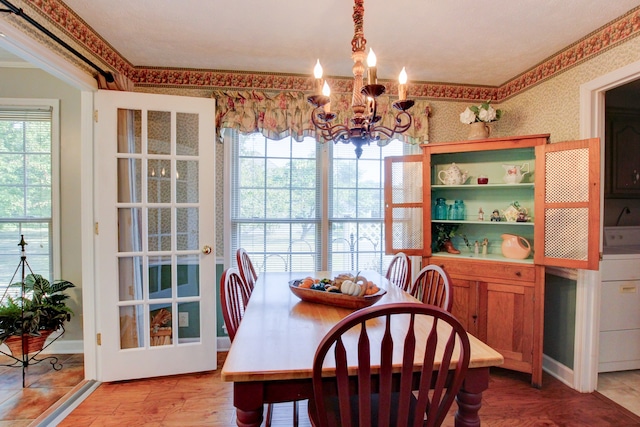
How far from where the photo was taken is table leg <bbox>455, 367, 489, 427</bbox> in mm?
1125

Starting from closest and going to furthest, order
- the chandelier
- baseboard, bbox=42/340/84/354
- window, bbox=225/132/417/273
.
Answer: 1. the chandelier
2. baseboard, bbox=42/340/84/354
3. window, bbox=225/132/417/273

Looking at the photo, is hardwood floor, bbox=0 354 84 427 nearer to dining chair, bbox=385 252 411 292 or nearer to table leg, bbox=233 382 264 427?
table leg, bbox=233 382 264 427

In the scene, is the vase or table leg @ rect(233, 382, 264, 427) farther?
the vase

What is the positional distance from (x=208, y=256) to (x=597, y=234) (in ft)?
8.71

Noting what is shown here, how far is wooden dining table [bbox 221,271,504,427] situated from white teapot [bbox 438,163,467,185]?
5.68 ft

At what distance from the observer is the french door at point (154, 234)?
2.18 m

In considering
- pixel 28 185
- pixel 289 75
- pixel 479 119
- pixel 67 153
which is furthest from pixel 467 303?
pixel 28 185

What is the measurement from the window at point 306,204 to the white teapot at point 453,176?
44 cm

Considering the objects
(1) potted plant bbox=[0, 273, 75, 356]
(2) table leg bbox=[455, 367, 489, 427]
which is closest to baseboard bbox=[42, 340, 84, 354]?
(1) potted plant bbox=[0, 273, 75, 356]

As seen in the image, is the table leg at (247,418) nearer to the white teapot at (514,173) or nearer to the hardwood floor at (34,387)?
the hardwood floor at (34,387)

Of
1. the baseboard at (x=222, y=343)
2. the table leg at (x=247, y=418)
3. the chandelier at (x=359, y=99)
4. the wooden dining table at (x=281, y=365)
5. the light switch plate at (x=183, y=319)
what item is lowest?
the baseboard at (x=222, y=343)

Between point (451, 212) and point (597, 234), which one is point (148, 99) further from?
point (597, 234)

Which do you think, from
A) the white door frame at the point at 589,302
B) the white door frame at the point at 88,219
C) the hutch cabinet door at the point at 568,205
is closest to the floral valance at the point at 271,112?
the white door frame at the point at 88,219

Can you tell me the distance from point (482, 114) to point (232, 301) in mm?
2389
